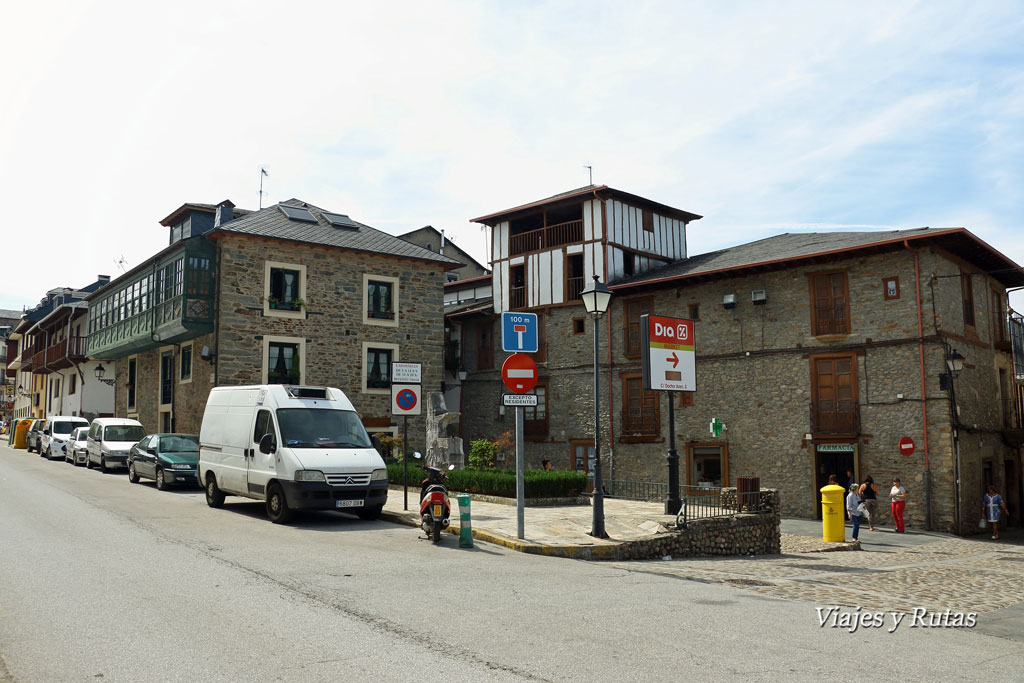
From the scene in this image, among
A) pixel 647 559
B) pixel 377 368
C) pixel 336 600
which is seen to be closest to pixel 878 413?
pixel 647 559

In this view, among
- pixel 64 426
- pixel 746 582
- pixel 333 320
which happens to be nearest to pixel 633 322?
pixel 333 320

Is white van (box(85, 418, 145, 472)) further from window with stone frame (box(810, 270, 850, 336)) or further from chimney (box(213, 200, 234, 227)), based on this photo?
window with stone frame (box(810, 270, 850, 336))

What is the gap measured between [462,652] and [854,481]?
20.3 meters

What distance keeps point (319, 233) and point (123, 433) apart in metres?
9.49

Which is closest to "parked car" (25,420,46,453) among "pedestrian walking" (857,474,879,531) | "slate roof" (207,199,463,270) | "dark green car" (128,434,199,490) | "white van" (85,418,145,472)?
"white van" (85,418,145,472)

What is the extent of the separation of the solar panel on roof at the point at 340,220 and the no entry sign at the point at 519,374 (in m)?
19.1

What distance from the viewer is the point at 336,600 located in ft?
24.9

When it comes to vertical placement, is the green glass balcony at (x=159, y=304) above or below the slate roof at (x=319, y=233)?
below

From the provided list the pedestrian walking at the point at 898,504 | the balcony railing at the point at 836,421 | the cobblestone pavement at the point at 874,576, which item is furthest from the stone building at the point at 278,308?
the cobblestone pavement at the point at 874,576

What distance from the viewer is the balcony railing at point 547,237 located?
31.1m

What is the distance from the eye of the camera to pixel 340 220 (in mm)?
30766

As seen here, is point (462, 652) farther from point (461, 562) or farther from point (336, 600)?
point (461, 562)

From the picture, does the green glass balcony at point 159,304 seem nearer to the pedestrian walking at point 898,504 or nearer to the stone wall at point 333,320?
the stone wall at point 333,320

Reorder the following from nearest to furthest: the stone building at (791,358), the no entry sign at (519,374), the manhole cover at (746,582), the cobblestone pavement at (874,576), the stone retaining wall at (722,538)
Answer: the cobblestone pavement at (874,576), the manhole cover at (746,582), the no entry sign at (519,374), the stone retaining wall at (722,538), the stone building at (791,358)
